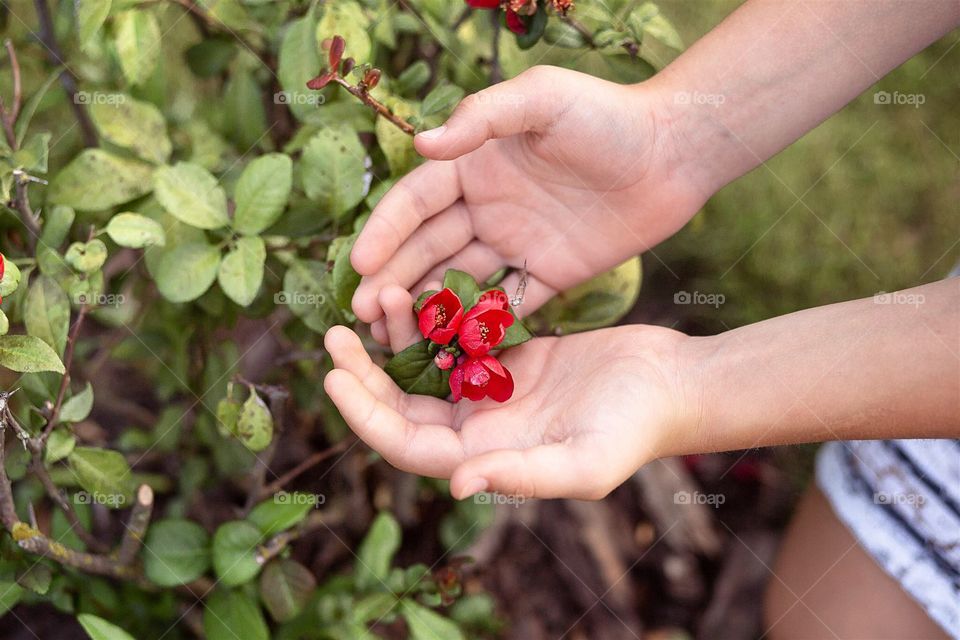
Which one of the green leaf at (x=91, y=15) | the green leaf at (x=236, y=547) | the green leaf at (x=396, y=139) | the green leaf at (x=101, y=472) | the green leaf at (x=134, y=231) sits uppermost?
the green leaf at (x=91, y=15)

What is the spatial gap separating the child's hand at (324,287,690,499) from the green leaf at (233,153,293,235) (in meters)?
0.22

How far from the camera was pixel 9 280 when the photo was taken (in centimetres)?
104

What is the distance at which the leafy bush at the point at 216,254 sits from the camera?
4.00 feet

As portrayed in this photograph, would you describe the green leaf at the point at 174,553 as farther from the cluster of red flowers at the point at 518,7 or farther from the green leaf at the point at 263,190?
the cluster of red flowers at the point at 518,7

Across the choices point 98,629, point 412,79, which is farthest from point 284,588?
point 412,79

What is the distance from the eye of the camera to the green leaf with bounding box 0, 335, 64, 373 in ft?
3.39

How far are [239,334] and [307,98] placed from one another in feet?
3.25

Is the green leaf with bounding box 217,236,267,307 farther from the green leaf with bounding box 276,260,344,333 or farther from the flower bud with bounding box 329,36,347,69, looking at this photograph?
the flower bud with bounding box 329,36,347,69

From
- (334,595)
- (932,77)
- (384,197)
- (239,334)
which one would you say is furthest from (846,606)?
(932,77)

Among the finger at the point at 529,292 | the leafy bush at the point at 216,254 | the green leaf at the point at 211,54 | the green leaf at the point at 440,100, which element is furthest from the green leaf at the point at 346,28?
the finger at the point at 529,292

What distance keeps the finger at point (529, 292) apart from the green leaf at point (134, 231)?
1.94 ft

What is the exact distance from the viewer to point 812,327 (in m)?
1.26

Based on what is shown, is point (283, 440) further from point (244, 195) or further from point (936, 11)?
point (936, 11)

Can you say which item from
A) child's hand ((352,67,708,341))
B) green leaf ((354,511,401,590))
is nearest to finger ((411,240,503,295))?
child's hand ((352,67,708,341))
